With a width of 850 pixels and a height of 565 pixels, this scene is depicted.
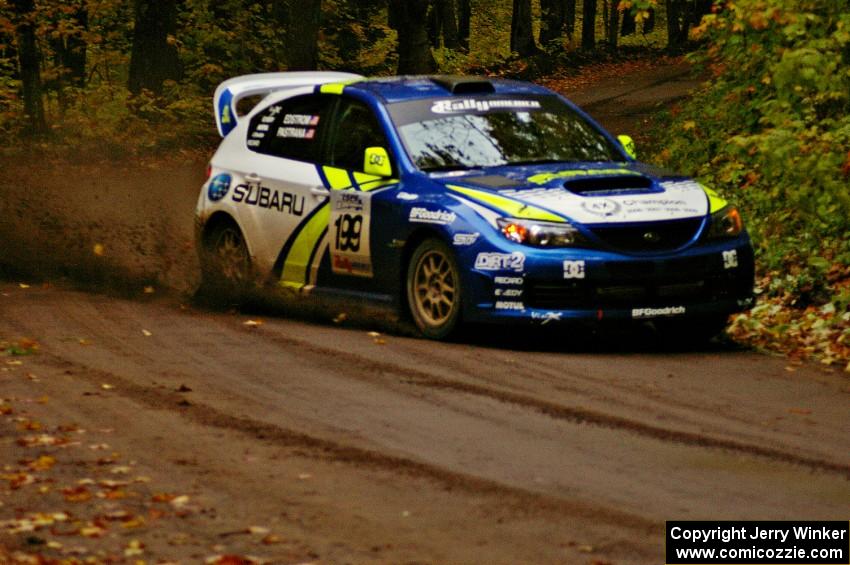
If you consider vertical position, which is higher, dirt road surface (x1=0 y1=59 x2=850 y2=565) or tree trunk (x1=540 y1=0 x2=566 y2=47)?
tree trunk (x1=540 y1=0 x2=566 y2=47)

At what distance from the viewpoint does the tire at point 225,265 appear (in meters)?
13.3

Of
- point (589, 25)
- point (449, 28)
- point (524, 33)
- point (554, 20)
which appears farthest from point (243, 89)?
point (449, 28)

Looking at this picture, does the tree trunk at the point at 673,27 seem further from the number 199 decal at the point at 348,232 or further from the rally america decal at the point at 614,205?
the rally america decal at the point at 614,205

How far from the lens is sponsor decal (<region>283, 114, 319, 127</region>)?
42.1ft

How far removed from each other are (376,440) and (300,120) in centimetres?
552

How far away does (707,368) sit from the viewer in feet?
34.1

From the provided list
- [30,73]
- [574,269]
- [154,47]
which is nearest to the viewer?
[574,269]

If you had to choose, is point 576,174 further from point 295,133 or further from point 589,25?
point 589,25

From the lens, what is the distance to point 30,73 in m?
30.4

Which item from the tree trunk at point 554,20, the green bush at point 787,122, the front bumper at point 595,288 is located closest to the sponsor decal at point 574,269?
the front bumper at point 595,288

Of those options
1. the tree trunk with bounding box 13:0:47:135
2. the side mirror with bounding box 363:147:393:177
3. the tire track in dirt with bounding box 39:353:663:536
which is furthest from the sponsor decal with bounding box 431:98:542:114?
the tree trunk with bounding box 13:0:47:135

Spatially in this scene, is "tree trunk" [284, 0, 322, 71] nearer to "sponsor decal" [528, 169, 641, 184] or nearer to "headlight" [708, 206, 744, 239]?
"sponsor decal" [528, 169, 641, 184]

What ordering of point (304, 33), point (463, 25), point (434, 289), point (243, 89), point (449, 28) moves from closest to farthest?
point (434, 289) < point (243, 89) < point (304, 33) < point (449, 28) < point (463, 25)

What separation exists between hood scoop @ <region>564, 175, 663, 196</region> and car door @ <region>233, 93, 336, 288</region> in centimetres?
216
